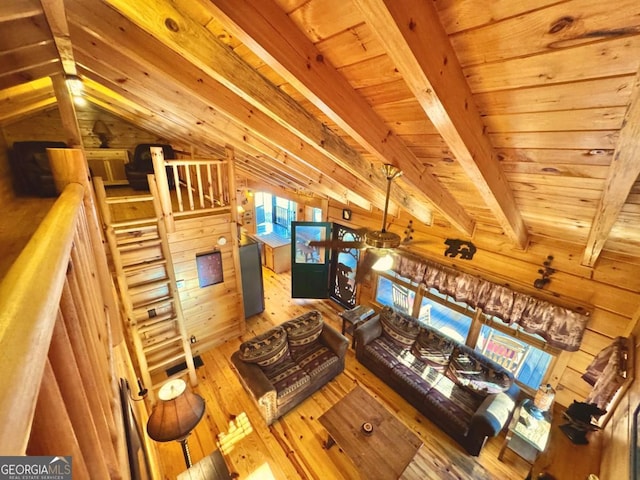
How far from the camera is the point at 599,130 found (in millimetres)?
1258

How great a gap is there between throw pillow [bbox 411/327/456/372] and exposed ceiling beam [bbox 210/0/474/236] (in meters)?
2.80

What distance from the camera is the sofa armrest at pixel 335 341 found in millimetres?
3962

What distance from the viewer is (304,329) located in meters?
3.97

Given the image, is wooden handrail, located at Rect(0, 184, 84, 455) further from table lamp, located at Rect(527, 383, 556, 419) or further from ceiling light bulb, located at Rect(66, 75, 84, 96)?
table lamp, located at Rect(527, 383, 556, 419)

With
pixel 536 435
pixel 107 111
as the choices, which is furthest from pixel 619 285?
pixel 107 111

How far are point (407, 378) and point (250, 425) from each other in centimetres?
220

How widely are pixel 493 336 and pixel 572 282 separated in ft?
4.58

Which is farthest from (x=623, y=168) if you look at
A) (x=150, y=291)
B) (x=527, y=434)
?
(x=150, y=291)

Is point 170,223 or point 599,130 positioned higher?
point 599,130

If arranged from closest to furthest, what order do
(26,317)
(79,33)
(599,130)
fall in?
(26,317) → (599,130) → (79,33)

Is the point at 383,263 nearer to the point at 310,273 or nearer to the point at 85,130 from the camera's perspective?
the point at 310,273

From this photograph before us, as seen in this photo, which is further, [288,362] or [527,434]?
[288,362]

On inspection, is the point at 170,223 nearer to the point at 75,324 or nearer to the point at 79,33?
the point at 79,33

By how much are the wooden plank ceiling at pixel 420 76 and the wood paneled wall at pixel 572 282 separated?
1.06 feet
